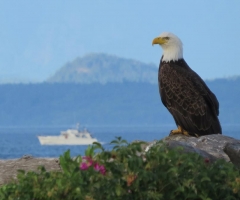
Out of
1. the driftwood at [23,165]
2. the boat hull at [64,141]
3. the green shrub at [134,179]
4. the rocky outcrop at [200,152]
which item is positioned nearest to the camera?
the green shrub at [134,179]

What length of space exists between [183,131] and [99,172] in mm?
6159

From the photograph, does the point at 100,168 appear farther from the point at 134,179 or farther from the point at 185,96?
the point at 185,96

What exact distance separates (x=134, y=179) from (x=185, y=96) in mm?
6412

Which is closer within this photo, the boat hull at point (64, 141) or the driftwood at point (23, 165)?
the driftwood at point (23, 165)

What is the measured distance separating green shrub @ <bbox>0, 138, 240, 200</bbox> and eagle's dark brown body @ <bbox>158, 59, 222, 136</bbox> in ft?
17.8

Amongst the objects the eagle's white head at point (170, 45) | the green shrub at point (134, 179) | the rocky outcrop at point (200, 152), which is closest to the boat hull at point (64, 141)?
the eagle's white head at point (170, 45)

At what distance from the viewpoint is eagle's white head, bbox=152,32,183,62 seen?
495 inches

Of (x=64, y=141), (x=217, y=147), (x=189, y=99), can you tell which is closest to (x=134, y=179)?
(x=217, y=147)

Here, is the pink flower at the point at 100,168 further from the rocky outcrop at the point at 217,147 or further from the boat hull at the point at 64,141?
the boat hull at the point at 64,141

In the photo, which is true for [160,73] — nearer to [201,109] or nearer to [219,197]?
[201,109]

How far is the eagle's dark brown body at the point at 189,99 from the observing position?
470 inches

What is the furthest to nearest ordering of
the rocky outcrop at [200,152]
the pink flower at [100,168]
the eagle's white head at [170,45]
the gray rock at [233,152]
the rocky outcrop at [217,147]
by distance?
the eagle's white head at [170,45] → the gray rock at [233,152] → the rocky outcrop at [200,152] → the rocky outcrop at [217,147] → the pink flower at [100,168]

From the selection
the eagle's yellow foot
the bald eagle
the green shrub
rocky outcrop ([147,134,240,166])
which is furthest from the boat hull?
the green shrub

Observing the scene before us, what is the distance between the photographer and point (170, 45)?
1263 cm
